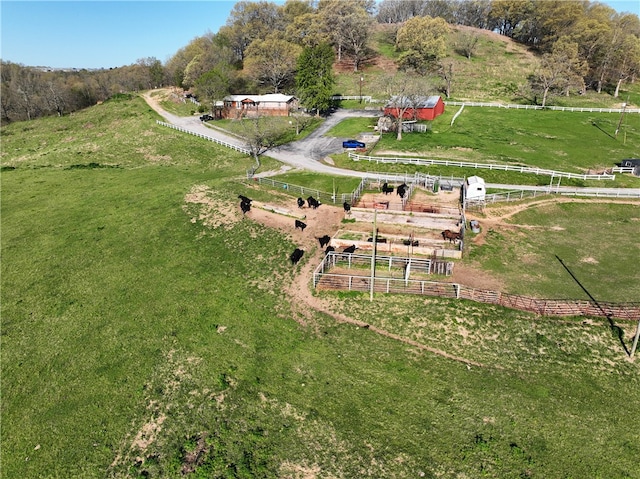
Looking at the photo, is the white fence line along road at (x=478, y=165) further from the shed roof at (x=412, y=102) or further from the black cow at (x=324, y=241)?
the black cow at (x=324, y=241)

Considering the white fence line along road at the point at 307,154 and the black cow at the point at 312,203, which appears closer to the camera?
the black cow at the point at 312,203

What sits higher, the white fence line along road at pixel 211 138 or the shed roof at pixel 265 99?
the shed roof at pixel 265 99

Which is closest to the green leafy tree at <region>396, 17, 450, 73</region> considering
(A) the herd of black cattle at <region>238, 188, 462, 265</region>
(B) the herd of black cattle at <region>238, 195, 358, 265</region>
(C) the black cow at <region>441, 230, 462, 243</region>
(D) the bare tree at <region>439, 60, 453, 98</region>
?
(D) the bare tree at <region>439, 60, 453, 98</region>

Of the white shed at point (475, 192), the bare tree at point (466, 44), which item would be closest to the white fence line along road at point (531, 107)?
the bare tree at point (466, 44)

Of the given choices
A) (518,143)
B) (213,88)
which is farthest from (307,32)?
(518,143)

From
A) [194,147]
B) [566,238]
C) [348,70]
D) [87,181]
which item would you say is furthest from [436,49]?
[87,181]

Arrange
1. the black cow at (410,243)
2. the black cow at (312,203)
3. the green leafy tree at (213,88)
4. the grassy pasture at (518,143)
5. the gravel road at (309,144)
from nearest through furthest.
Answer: the black cow at (410,243)
the black cow at (312,203)
the grassy pasture at (518,143)
the gravel road at (309,144)
the green leafy tree at (213,88)
